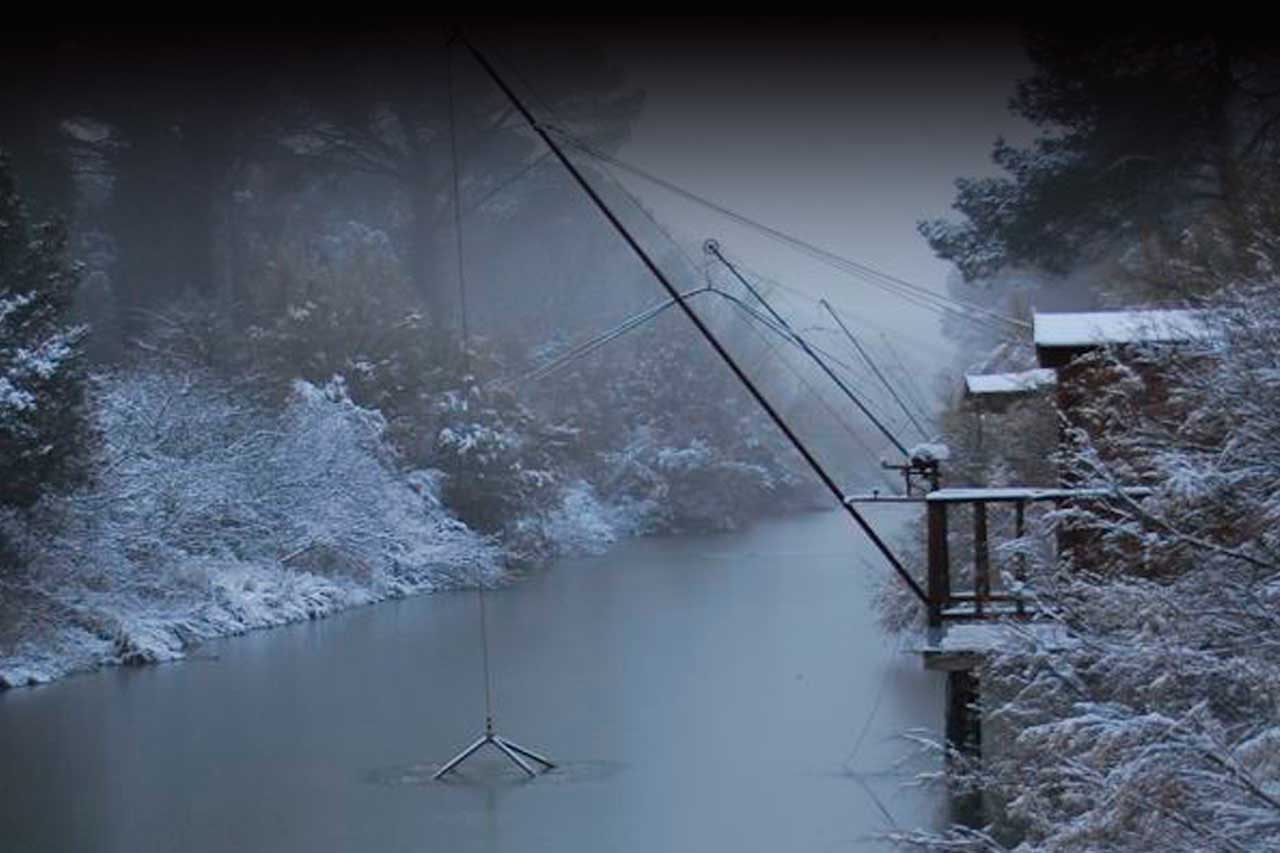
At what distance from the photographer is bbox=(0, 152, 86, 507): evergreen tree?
21.8 meters

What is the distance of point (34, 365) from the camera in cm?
2216

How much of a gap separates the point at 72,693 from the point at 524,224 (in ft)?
92.6

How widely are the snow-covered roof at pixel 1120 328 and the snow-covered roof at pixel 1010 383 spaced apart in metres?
2.42

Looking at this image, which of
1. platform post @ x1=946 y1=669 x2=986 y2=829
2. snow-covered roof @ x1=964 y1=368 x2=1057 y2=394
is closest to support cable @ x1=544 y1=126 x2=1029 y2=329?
snow-covered roof @ x1=964 y1=368 x2=1057 y2=394

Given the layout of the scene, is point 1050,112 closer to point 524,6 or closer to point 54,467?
point 54,467

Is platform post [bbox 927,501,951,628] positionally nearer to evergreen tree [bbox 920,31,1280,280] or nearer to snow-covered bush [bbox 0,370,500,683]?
evergreen tree [bbox 920,31,1280,280]

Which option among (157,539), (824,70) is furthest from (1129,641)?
(824,70)

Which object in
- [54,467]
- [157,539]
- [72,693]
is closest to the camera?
[72,693]

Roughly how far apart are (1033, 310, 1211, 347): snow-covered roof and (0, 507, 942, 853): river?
10.8ft

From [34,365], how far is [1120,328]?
14349mm

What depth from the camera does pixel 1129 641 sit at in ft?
25.9

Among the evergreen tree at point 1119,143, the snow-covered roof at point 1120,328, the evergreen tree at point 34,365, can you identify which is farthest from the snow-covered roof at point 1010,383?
the evergreen tree at point 34,365

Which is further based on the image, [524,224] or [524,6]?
[524,224]

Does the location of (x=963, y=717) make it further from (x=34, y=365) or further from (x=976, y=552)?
(x=34, y=365)
